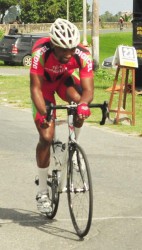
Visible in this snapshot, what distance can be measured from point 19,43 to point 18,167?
1027 inches

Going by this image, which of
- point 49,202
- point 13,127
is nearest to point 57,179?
point 49,202

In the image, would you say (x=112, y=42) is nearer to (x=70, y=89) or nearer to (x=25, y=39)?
(x=25, y=39)

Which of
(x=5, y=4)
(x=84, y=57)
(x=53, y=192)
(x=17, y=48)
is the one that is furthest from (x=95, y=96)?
(x=5, y=4)

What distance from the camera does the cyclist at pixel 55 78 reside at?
5.77 m

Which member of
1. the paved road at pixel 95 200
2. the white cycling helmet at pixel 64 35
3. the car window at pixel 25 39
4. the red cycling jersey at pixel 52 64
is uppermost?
the white cycling helmet at pixel 64 35

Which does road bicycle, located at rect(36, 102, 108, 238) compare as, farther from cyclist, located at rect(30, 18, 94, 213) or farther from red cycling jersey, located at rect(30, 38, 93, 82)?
red cycling jersey, located at rect(30, 38, 93, 82)

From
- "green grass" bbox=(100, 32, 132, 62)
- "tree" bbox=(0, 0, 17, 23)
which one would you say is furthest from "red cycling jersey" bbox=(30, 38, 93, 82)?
"tree" bbox=(0, 0, 17, 23)

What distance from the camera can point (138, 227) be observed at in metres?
6.38

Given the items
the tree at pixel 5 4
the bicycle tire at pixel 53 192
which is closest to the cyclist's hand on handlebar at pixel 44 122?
the bicycle tire at pixel 53 192

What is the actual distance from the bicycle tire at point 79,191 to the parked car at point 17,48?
29.3 meters

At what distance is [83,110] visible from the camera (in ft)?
18.8

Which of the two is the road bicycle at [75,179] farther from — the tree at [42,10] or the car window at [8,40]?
the tree at [42,10]

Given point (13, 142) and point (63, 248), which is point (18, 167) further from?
point (63, 248)

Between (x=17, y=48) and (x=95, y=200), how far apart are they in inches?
1101
